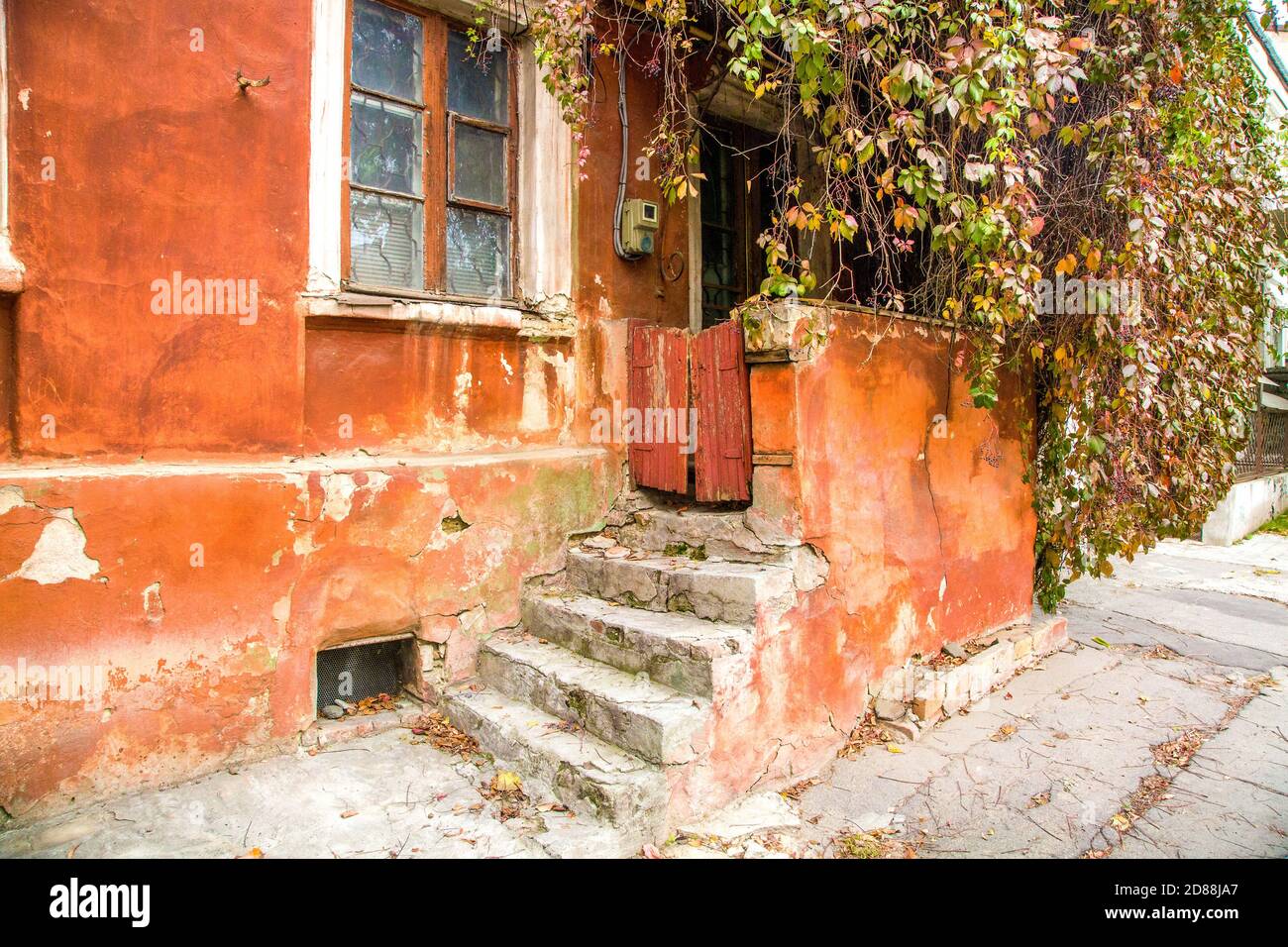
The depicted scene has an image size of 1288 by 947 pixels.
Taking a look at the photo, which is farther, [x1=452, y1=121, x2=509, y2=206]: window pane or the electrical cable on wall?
the electrical cable on wall

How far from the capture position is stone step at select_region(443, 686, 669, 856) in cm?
287

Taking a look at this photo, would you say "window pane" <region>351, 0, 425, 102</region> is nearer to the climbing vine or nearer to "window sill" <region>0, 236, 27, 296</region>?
A: the climbing vine

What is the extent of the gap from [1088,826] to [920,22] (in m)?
3.90

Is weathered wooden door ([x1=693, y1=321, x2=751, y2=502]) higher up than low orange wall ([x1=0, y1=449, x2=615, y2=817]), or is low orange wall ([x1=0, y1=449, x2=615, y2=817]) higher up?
weathered wooden door ([x1=693, y1=321, x2=751, y2=502])

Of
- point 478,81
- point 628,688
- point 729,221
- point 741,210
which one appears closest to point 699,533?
point 628,688

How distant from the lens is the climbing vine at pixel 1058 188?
347 cm

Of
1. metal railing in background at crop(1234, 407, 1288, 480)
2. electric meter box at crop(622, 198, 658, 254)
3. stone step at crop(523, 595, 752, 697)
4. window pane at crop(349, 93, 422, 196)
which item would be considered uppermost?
window pane at crop(349, 93, 422, 196)

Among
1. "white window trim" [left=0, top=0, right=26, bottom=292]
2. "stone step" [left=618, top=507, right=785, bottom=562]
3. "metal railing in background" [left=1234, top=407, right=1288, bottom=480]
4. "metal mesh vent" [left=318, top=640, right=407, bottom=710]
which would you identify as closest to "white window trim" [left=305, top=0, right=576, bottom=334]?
"white window trim" [left=0, top=0, right=26, bottom=292]

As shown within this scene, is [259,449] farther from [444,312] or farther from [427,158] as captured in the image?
[427,158]

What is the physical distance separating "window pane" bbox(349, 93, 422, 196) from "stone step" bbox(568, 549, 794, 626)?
2246 mm

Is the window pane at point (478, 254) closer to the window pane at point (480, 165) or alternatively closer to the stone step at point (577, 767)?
the window pane at point (480, 165)

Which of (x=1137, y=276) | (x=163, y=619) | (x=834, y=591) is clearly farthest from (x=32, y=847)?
(x=1137, y=276)

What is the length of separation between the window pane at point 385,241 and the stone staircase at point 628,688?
1.86 metres

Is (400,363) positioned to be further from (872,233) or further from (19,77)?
(872,233)
